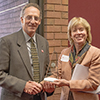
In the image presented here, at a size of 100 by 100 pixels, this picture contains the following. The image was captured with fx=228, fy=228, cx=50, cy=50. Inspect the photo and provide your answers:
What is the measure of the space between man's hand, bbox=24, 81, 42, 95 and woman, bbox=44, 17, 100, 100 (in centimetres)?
17

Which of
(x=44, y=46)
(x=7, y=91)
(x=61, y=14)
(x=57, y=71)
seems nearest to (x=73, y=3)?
(x=61, y=14)

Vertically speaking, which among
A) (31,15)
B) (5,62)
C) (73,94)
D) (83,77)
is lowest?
(73,94)

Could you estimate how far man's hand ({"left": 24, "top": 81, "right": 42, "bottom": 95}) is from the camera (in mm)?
2148

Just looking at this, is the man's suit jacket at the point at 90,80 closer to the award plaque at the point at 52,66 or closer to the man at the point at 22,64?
the award plaque at the point at 52,66

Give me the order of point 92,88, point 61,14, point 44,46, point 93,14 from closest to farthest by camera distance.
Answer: point 92,88, point 44,46, point 61,14, point 93,14

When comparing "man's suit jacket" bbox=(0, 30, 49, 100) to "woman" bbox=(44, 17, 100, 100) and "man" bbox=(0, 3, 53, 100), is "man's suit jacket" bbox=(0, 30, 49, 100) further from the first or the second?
"woman" bbox=(44, 17, 100, 100)

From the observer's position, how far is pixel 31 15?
2.26m

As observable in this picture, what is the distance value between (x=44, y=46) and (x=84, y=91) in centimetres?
64

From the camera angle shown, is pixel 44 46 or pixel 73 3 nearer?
pixel 44 46

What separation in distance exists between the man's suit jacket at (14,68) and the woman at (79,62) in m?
0.24

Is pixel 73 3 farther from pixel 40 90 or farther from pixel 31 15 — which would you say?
pixel 40 90

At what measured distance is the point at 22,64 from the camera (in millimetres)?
2197

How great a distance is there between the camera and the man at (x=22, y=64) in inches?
84.7

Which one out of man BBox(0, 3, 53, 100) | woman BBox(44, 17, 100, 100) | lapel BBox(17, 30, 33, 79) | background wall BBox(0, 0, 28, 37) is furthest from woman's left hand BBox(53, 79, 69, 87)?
background wall BBox(0, 0, 28, 37)
